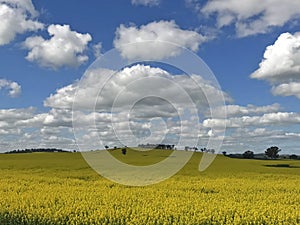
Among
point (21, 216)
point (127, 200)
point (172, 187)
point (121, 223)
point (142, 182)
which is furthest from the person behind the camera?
point (142, 182)

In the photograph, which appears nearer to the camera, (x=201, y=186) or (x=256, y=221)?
(x=256, y=221)

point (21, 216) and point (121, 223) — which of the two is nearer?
point (121, 223)

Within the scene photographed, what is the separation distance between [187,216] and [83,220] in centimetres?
346

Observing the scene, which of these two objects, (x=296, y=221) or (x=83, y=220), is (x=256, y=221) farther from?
(x=83, y=220)

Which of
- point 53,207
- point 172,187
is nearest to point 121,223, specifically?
point 53,207

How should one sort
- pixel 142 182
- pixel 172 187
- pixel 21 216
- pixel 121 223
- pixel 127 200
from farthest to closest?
pixel 142 182 < pixel 172 187 < pixel 127 200 < pixel 21 216 < pixel 121 223

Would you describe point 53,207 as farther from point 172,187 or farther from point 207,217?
point 172,187

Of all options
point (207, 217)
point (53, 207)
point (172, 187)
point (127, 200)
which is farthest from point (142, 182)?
point (207, 217)

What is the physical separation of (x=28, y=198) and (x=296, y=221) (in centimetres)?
1104

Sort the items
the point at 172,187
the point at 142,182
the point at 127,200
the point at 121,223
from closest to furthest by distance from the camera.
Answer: the point at 121,223 < the point at 127,200 < the point at 172,187 < the point at 142,182

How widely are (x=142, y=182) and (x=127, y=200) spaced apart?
11.2 metres

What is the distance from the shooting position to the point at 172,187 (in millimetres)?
26484

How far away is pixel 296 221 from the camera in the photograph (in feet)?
48.0

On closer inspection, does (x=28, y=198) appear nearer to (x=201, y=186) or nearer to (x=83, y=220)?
(x=83, y=220)
